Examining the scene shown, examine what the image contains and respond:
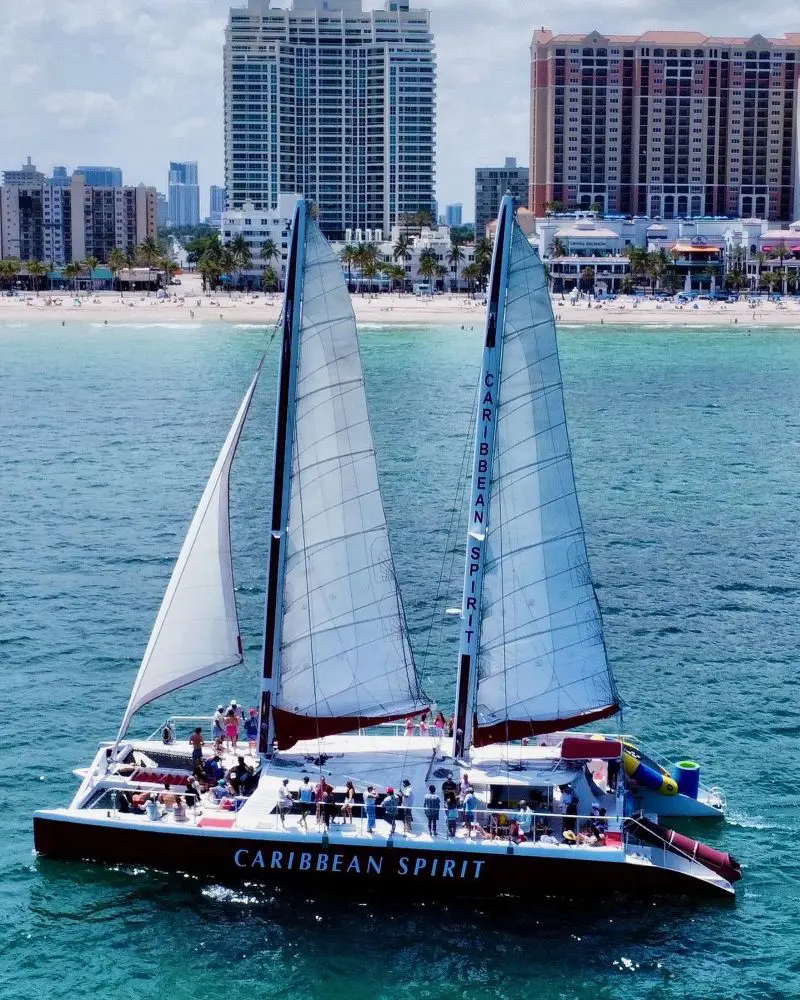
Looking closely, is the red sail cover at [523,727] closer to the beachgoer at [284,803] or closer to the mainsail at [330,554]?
the mainsail at [330,554]

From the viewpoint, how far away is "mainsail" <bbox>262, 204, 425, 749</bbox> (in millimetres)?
31625

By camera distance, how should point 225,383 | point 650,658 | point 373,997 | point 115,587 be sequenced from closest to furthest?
1. point 373,997
2. point 650,658
3. point 115,587
4. point 225,383

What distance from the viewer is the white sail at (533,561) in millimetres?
31578

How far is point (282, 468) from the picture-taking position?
105ft

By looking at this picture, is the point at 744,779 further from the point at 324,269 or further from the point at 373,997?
the point at 324,269

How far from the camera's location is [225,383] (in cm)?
13475

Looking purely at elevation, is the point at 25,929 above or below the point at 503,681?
below

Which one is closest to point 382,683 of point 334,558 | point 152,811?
point 334,558

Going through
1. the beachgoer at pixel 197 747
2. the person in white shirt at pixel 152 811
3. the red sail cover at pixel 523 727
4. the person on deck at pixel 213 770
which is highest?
the red sail cover at pixel 523 727

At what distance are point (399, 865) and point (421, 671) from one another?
15146mm

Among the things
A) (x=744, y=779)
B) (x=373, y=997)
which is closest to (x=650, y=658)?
(x=744, y=779)

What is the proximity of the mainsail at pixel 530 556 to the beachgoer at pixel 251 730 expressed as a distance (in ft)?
16.3

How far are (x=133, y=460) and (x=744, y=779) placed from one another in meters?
58.1

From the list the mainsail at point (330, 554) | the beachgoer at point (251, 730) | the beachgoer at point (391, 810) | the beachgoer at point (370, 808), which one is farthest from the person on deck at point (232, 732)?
the beachgoer at point (391, 810)
